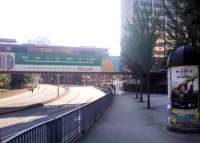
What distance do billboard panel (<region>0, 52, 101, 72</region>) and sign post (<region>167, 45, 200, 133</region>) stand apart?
162 ft

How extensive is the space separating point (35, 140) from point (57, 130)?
2.41 m

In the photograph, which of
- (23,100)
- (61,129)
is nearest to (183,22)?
(61,129)

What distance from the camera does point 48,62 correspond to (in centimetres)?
6662

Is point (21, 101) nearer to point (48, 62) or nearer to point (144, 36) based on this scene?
point (48, 62)

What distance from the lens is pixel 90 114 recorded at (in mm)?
20734

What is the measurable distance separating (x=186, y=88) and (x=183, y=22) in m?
2.79

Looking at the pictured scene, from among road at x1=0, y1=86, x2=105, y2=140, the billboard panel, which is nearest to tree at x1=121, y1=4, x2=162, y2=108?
road at x1=0, y1=86, x2=105, y2=140

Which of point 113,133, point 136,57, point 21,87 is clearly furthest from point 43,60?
point 113,133

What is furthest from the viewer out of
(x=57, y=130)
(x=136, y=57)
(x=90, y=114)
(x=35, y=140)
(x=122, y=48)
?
(x=122, y=48)

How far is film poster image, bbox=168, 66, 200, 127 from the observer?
16.8 metres

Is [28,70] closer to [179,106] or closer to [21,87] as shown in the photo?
[21,87]

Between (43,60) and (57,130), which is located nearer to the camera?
(57,130)

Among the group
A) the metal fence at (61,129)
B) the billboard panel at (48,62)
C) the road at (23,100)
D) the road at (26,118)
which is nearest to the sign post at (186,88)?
the metal fence at (61,129)

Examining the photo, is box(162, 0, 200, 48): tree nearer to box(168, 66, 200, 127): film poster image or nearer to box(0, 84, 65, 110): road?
box(168, 66, 200, 127): film poster image
